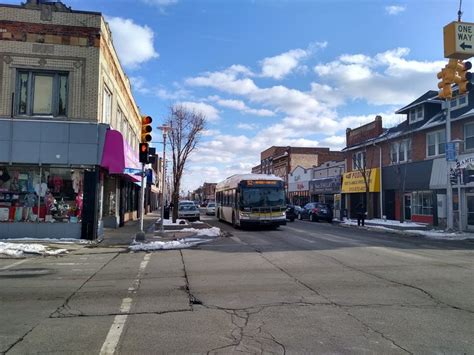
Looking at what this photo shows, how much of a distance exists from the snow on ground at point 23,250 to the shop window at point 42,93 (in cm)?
570

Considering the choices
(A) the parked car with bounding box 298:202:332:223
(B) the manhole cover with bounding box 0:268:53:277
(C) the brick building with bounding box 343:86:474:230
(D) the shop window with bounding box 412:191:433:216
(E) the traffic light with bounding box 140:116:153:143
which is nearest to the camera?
(B) the manhole cover with bounding box 0:268:53:277

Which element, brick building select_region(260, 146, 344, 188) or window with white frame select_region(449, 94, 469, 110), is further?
brick building select_region(260, 146, 344, 188)

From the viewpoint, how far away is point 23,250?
1483cm

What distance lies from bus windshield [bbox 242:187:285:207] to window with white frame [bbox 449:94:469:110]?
13.9 meters

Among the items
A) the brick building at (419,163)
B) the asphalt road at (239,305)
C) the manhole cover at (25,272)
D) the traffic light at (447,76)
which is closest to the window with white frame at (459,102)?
the brick building at (419,163)

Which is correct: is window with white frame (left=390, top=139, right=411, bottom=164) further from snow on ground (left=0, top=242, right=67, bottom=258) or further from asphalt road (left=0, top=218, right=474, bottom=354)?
snow on ground (left=0, top=242, right=67, bottom=258)

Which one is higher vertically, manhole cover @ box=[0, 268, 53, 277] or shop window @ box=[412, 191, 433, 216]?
shop window @ box=[412, 191, 433, 216]

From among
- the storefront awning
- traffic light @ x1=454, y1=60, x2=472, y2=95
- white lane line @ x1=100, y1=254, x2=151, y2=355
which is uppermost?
traffic light @ x1=454, y1=60, x2=472, y2=95

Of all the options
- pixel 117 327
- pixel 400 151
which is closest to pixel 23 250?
pixel 117 327

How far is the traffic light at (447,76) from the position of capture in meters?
19.3

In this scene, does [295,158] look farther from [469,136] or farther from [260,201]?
[260,201]

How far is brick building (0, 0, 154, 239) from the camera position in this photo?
17812 mm

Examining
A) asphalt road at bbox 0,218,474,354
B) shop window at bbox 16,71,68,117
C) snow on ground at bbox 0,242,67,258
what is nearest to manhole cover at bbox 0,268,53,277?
asphalt road at bbox 0,218,474,354

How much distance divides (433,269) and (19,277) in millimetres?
10144
